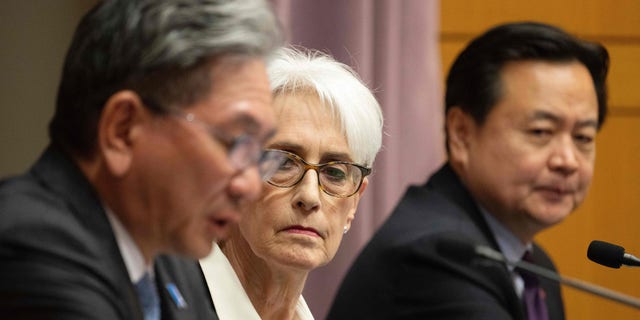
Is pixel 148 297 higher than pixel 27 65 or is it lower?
higher

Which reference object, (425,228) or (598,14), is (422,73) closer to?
(598,14)

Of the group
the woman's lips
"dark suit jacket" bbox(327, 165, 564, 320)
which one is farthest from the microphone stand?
the woman's lips

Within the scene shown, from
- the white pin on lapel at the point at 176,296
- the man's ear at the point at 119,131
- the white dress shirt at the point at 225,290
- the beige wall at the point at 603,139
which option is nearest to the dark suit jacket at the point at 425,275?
the white dress shirt at the point at 225,290

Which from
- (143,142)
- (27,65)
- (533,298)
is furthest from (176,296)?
(27,65)

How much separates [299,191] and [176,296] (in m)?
0.64

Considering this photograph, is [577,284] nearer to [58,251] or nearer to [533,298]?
[58,251]

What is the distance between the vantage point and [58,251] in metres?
1.35

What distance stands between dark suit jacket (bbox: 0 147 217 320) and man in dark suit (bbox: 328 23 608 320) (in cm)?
101

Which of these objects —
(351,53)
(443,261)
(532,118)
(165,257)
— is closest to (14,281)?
(165,257)

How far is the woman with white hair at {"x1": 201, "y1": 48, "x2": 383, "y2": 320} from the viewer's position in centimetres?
227

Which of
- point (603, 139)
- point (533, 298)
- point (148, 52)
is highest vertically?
point (148, 52)

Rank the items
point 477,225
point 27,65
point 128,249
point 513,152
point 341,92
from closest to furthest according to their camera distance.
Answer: point 128,249, point 341,92, point 477,225, point 513,152, point 27,65

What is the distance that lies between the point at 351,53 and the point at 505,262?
1.73m

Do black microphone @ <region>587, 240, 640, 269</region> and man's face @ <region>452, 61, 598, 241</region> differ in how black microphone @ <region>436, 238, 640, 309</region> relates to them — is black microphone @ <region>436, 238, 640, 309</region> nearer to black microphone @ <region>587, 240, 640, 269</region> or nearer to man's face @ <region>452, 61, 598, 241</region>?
black microphone @ <region>587, 240, 640, 269</region>
